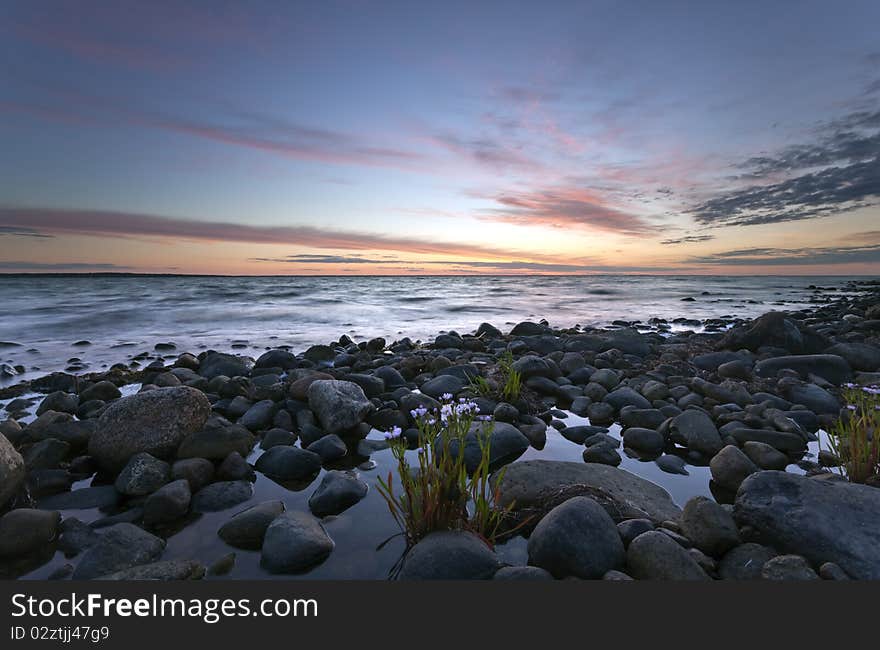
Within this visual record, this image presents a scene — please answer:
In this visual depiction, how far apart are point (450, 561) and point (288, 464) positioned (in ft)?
8.65

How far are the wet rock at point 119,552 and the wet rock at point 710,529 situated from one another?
4.03 m

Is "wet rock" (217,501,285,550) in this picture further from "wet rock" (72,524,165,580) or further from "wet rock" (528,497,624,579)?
"wet rock" (528,497,624,579)

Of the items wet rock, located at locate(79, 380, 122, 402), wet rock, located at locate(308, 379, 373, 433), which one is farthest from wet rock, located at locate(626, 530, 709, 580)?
wet rock, located at locate(79, 380, 122, 402)

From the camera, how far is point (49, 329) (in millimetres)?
18062

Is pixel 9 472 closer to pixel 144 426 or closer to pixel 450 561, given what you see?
pixel 144 426

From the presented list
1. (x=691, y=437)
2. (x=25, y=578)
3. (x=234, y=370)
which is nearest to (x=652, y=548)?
(x=691, y=437)

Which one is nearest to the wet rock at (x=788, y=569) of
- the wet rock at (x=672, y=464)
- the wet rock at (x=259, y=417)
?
the wet rock at (x=672, y=464)

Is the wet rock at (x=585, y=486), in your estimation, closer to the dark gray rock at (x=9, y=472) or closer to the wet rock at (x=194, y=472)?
the wet rock at (x=194, y=472)

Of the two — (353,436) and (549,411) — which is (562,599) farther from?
(549,411)

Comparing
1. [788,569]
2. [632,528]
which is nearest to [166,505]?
[632,528]

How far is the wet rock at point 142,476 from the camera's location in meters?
4.24

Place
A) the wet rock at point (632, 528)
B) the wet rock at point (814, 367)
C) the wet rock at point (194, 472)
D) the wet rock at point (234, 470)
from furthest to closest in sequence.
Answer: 1. the wet rock at point (814, 367)
2. the wet rock at point (234, 470)
3. the wet rock at point (194, 472)
4. the wet rock at point (632, 528)

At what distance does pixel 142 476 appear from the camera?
14.1ft

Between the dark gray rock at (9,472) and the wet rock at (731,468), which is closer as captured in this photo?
the dark gray rock at (9,472)
